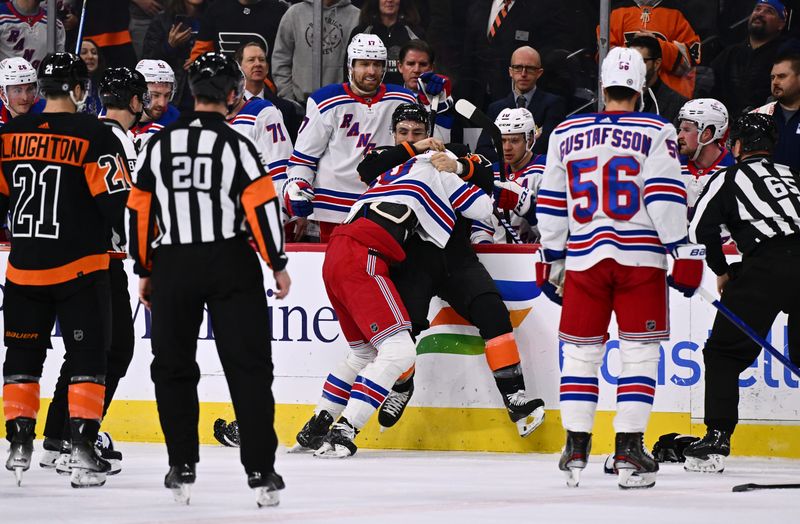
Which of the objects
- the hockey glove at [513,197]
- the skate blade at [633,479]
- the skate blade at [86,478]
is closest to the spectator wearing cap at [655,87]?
the hockey glove at [513,197]

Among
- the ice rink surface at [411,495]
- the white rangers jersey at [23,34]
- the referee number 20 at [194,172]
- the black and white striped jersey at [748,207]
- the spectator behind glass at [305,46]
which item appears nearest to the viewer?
the ice rink surface at [411,495]

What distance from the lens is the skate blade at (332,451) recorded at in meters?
5.73

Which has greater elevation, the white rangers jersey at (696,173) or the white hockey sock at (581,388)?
the white rangers jersey at (696,173)

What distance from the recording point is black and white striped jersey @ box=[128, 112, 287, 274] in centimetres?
410

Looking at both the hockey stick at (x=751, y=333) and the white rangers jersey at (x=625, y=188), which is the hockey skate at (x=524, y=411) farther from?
the white rangers jersey at (x=625, y=188)

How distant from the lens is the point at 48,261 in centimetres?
470

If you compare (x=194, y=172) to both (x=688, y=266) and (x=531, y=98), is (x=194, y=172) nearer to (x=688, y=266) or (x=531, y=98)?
(x=688, y=266)

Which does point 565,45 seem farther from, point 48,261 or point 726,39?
point 48,261

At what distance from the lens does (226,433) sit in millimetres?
6219

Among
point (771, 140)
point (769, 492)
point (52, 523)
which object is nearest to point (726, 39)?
point (771, 140)

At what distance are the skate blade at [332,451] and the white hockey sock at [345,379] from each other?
201 mm

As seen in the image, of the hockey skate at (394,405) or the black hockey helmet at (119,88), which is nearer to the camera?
the black hockey helmet at (119,88)

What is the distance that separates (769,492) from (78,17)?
16.1ft

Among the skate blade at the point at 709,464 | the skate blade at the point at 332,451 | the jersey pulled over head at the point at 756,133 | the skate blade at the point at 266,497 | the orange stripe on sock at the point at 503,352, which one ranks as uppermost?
the jersey pulled over head at the point at 756,133
